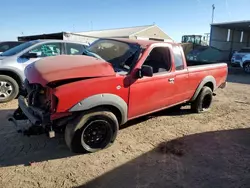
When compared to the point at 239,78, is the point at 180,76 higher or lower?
higher

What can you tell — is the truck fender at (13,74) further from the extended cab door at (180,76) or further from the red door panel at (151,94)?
the extended cab door at (180,76)

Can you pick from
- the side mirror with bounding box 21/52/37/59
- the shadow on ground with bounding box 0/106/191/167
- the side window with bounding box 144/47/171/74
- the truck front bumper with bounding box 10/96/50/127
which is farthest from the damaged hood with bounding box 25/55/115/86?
the side mirror with bounding box 21/52/37/59

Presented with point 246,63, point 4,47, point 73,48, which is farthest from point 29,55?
point 246,63

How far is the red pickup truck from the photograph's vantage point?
350cm

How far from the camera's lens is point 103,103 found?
12.3 feet

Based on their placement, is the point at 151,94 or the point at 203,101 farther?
the point at 203,101

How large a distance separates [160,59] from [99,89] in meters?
1.93

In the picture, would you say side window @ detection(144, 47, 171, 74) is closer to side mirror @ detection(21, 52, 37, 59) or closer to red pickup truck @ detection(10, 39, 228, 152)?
red pickup truck @ detection(10, 39, 228, 152)

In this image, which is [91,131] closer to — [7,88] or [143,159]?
[143,159]

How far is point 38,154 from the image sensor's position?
3.87 meters

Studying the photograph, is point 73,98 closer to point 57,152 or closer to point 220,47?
point 57,152

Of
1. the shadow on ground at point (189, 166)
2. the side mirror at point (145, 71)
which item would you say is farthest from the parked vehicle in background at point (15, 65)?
the shadow on ground at point (189, 166)

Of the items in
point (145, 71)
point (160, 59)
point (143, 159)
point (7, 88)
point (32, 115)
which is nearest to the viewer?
point (32, 115)

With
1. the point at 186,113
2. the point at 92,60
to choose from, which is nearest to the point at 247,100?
the point at 186,113
